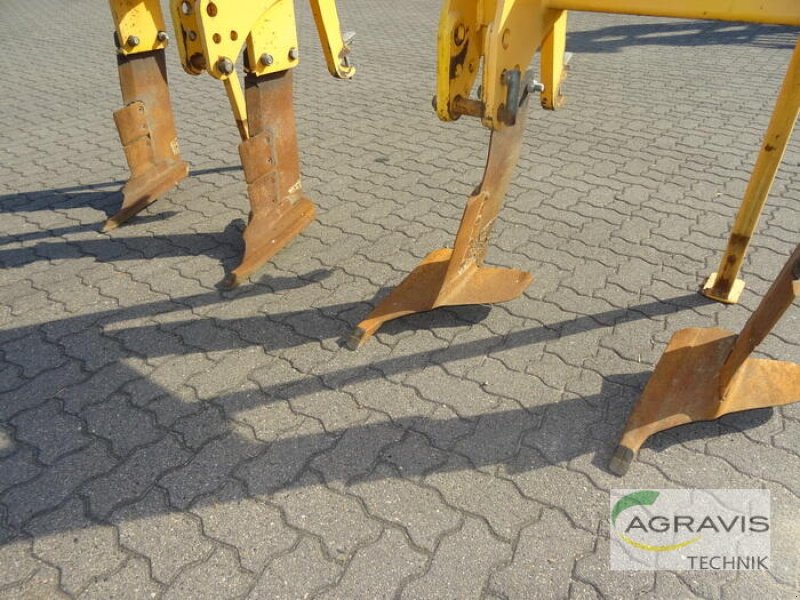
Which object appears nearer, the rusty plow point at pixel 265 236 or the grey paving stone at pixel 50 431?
the grey paving stone at pixel 50 431

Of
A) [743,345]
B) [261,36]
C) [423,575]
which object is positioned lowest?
[423,575]

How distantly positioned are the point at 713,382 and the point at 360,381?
1409 mm

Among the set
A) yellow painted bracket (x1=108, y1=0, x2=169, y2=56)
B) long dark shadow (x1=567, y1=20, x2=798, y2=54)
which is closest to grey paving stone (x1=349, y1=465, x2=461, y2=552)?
yellow painted bracket (x1=108, y1=0, x2=169, y2=56)

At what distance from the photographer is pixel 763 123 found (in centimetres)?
523

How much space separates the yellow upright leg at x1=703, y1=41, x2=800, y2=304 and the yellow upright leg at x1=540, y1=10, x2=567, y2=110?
86cm

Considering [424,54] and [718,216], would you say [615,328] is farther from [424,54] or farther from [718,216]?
[424,54]

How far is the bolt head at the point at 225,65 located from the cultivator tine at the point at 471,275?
49.7 inches

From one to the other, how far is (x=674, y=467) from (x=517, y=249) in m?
1.60

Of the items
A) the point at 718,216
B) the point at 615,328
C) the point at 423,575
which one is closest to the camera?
the point at 423,575

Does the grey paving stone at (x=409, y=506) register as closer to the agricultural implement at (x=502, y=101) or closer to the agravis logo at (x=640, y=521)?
the agravis logo at (x=640, y=521)

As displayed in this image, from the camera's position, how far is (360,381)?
2.44 metres

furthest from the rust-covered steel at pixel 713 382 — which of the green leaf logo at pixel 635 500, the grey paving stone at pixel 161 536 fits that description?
the grey paving stone at pixel 161 536

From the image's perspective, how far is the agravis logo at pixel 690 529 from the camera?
1.80 metres

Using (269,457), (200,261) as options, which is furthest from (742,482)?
(200,261)
